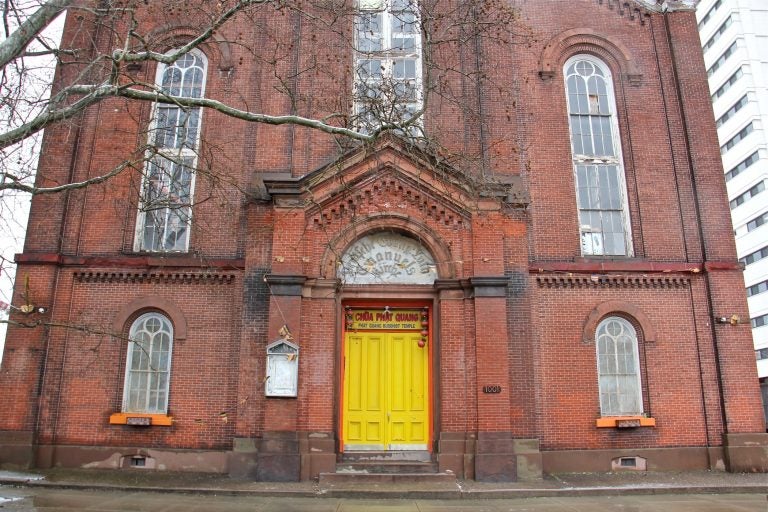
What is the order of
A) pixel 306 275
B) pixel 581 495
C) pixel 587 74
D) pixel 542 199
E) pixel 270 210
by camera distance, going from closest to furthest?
pixel 581 495
pixel 306 275
pixel 270 210
pixel 542 199
pixel 587 74

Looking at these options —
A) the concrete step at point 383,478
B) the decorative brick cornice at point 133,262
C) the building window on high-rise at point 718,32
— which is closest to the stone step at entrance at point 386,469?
the concrete step at point 383,478

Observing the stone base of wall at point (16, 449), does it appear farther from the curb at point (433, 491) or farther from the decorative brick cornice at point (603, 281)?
the decorative brick cornice at point (603, 281)

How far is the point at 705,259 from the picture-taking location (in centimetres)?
1374

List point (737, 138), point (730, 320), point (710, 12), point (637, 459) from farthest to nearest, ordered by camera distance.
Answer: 1. point (710, 12)
2. point (737, 138)
3. point (730, 320)
4. point (637, 459)

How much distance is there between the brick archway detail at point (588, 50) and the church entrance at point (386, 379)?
7245 millimetres

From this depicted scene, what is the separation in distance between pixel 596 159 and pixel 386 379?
294 inches

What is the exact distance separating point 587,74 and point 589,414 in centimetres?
847

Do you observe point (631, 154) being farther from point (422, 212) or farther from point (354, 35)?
point (354, 35)

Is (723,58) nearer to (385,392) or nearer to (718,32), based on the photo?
(718,32)

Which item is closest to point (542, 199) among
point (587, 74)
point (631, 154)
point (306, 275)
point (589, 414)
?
point (631, 154)

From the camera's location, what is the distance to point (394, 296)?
41.0 ft

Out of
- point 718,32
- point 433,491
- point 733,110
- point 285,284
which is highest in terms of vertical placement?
point 718,32

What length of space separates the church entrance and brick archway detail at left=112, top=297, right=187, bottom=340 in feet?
11.8

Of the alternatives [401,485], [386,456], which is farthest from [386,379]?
[401,485]
